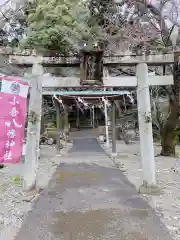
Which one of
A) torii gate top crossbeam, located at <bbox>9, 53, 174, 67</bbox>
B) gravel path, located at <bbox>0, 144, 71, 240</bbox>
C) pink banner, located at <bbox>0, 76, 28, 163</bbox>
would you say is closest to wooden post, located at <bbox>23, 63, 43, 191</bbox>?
torii gate top crossbeam, located at <bbox>9, 53, 174, 67</bbox>

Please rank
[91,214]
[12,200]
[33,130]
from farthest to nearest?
[33,130] → [12,200] → [91,214]

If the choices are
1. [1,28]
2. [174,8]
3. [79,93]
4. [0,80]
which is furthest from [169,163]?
[1,28]

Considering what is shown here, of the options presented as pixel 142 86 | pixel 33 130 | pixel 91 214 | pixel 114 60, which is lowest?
pixel 91 214

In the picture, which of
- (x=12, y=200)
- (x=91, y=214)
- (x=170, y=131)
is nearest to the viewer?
(x=91, y=214)

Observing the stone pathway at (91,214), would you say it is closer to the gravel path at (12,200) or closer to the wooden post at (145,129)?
the gravel path at (12,200)

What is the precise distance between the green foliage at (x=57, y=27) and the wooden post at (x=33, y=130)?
767 millimetres

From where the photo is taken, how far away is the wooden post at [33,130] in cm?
569

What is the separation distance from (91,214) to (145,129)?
2.22 metres

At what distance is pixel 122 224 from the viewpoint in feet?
12.8

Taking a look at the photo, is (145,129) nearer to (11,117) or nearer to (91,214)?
(91,214)

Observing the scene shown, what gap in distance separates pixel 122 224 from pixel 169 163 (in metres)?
6.29

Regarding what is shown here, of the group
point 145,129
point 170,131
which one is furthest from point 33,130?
point 170,131

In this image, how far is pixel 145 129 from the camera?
579cm

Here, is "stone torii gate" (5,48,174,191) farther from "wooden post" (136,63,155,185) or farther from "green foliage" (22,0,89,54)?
"green foliage" (22,0,89,54)
